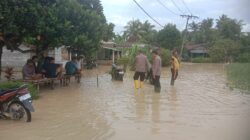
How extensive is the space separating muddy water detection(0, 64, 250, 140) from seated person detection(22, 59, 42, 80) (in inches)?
27.1

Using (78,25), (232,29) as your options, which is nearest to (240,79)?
(78,25)

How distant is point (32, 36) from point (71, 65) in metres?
4.43

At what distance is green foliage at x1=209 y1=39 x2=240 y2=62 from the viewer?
64.7m

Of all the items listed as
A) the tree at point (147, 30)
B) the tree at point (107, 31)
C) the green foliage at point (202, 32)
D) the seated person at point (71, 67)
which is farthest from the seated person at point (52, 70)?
the green foliage at point (202, 32)

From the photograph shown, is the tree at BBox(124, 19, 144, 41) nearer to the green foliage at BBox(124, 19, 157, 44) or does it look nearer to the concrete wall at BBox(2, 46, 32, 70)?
the green foliage at BBox(124, 19, 157, 44)

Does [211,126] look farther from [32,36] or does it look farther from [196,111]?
[32,36]

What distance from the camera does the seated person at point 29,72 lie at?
52.2 ft

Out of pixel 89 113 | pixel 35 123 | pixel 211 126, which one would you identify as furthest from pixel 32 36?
pixel 211 126

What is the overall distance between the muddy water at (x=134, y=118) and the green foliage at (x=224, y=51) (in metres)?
50.2

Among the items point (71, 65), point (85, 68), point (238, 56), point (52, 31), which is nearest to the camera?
point (52, 31)

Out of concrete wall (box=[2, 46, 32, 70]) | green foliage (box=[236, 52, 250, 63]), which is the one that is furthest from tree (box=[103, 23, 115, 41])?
green foliage (box=[236, 52, 250, 63])

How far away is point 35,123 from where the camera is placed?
31.8 feet

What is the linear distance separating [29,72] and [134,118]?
6.94 m

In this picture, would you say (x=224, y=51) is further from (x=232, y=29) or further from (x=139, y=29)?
(x=139, y=29)
